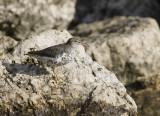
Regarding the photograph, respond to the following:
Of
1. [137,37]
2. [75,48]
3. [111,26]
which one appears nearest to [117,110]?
[75,48]

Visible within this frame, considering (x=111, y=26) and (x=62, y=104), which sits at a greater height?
(x=111, y=26)

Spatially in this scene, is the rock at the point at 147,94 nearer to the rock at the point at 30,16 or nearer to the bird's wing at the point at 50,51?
the bird's wing at the point at 50,51

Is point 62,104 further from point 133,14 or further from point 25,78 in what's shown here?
point 133,14

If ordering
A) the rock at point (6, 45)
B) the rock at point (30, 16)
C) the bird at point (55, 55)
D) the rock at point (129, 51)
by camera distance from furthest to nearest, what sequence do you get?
the rock at point (30, 16), the rock at point (129, 51), the rock at point (6, 45), the bird at point (55, 55)

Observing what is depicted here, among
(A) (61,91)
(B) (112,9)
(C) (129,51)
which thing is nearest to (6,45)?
(A) (61,91)

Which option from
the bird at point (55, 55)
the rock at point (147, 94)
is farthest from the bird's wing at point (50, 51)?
the rock at point (147, 94)

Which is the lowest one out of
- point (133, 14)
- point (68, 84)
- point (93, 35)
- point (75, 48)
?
point (68, 84)

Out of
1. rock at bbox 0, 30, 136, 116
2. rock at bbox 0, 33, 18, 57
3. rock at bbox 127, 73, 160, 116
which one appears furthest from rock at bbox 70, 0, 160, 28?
rock at bbox 0, 30, 136, 116
